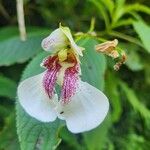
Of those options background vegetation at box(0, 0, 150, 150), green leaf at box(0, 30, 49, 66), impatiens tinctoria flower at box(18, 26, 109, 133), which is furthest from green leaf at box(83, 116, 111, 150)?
impatiens tinctoria flower at box(18, 26, 109, 133)

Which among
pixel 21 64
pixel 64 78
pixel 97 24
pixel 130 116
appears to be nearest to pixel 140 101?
pixel 130 116

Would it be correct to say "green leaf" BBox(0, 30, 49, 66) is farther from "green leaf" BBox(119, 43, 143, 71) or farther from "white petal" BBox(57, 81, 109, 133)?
"white petal" BBox(57, 81, 109, 133)

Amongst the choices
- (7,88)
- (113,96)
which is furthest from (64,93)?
(113,96)

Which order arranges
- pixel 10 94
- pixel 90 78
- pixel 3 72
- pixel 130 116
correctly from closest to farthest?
1. pixel 90 78
2. pixel 10 94
3. pixel 3 72
4. pixel 130 116

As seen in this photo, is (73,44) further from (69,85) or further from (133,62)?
(133,62)

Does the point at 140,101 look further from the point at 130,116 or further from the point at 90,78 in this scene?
the point at 90,78

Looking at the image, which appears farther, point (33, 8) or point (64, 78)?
point (33, 8)
